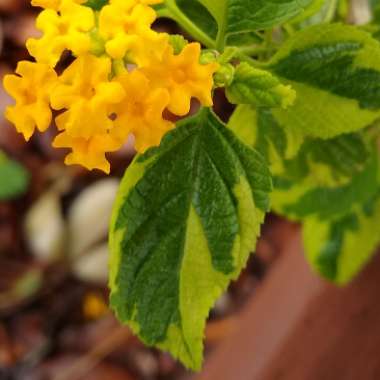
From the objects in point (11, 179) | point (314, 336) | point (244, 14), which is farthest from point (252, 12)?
point (11, 179)

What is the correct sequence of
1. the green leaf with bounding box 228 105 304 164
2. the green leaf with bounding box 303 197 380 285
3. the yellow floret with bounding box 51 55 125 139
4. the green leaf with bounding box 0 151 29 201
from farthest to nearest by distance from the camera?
the green leaf with bounding box 0 151 29 201
the green leaf with bounding box 303 197 380 285
the green leaf with bounding box 228 105 304 164
the yellow floret with bounding box 51 55 125 139

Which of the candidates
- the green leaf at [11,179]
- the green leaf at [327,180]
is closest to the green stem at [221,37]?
the green leaf at [327,180]

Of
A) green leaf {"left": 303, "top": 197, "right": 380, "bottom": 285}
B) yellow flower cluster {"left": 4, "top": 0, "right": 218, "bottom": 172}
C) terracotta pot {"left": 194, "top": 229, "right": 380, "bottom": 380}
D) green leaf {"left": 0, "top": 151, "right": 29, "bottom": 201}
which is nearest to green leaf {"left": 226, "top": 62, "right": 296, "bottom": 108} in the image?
yellow flower cluster {"left": 4, "top": 0, "right": 218, "bottom": 172}

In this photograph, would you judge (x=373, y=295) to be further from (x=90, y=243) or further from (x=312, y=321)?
(x=90, y=243)

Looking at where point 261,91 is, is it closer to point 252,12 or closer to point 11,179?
point 252,12

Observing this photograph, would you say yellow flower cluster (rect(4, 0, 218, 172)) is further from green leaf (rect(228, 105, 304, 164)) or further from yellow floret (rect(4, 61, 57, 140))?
green leaf (rect(228, 105, 304, 164))

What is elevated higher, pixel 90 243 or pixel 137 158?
pixel 137 158

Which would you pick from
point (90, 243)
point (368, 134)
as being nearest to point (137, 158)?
point (368, 134)
